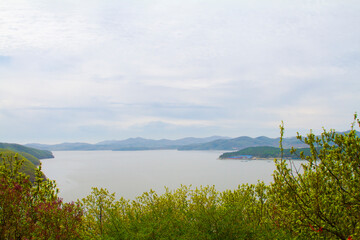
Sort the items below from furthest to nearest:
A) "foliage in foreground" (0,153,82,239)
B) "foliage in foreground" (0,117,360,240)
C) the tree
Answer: "foliage in foreground" (0,153,82,239), "foliage in foreground" (0,117,360,240), the tree

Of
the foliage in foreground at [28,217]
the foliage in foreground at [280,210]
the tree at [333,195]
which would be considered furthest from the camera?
the foliage in foreground at [28,217]

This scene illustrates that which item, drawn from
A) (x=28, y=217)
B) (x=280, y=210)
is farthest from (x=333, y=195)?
(x=28, y=217)

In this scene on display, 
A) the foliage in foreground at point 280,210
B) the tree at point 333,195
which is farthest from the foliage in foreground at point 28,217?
the tree at point 333,195

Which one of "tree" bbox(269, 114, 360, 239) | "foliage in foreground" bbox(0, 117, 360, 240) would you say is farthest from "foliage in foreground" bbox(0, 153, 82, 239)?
"tree" bbox(269, 114, 360, 239)

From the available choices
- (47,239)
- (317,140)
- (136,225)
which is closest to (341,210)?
(317,140)

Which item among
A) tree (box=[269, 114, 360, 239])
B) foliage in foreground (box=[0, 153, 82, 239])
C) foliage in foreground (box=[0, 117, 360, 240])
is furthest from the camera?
foliage in foreground (box=[0, 153, 82, 239])

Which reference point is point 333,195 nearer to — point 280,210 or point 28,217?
point 280,210

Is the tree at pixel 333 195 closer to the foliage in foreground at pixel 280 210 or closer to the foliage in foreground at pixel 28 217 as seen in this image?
the foliage in foreground at pixel 280 210

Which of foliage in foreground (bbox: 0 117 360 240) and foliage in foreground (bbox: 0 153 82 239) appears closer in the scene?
foliage in foreground (bbox: 0 117 360 240)

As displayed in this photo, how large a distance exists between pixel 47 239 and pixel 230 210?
9415mm

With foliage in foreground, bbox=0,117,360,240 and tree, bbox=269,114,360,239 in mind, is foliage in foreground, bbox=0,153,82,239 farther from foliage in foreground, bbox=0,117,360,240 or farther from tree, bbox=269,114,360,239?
tree, bbox=269,114,360,239

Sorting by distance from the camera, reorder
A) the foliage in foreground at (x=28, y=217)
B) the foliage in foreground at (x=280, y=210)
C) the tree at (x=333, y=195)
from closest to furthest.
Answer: the tree at (x=333, y=195), the foliage in foreground at (x=280, y=210), the foliage in foreground at (x=28, y=217)

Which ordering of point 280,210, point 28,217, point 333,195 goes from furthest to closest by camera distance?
1. point 280,210
2. point 28,217
3. point 333,195

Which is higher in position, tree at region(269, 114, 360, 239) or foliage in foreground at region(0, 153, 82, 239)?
tree at region(269, 114, 360, 239)
